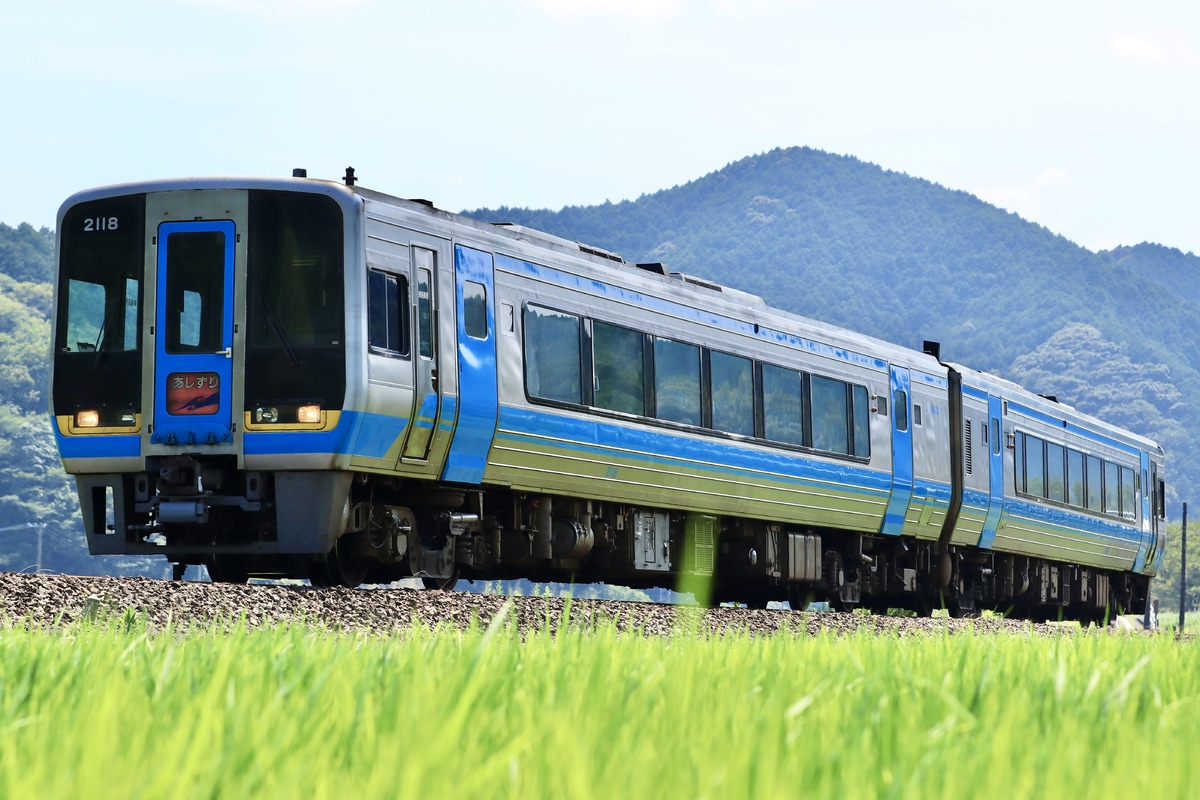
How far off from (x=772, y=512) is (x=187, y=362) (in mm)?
7330

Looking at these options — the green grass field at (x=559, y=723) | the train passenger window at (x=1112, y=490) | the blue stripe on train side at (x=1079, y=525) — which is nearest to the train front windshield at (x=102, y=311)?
the green grass field at (x=559, y=723)

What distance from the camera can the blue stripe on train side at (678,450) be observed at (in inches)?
519

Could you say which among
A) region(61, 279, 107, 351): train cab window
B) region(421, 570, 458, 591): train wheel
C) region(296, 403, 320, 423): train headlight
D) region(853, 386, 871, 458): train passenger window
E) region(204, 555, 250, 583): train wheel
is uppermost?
region(61, 279, 107, 351): train cab window

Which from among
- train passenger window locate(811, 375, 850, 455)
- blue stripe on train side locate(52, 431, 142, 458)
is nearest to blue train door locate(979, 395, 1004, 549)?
train passenger window locate(811, 375, 850, 455)

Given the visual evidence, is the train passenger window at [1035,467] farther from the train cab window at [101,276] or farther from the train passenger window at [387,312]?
the train cab window at [101,276]

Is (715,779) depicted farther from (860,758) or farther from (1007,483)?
(1007,483)

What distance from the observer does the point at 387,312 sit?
38.6 feet

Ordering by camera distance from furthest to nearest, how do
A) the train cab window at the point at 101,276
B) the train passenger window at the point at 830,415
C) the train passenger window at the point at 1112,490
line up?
the train passenger window at the point at 1112,490 < the train passenger window at the point at 830,415 < the train cab window at the point at 101,276

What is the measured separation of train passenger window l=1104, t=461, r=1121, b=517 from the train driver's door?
19.3 metres

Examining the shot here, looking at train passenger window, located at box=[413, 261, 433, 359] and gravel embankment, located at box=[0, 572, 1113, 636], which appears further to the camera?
train passenger window, located at box=[413, 261, 433, 359]

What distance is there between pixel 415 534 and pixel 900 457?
361 inches

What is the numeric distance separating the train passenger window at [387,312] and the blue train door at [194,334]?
1.11 m

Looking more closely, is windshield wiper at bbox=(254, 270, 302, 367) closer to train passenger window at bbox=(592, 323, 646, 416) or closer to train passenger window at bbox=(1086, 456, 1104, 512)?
train passenger window at bbox=(592, 323, 646, 416)

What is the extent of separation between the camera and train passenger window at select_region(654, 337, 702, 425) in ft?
49.6
